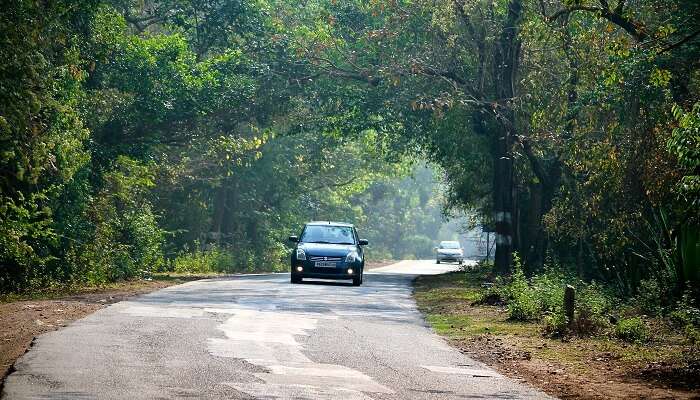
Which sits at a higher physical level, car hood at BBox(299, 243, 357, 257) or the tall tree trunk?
the tall tree trunk

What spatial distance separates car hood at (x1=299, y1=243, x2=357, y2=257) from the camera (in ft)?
102

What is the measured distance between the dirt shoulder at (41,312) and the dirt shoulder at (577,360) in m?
5.93

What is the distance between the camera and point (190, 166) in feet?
169

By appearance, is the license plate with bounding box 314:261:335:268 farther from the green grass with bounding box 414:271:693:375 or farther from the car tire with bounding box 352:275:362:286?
the green grass with bounding box 414:271:693:375

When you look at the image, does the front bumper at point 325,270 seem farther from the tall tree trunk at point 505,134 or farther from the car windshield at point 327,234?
the tall tree trunk at point 505,134

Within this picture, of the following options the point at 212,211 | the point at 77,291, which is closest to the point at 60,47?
the point at 77,291

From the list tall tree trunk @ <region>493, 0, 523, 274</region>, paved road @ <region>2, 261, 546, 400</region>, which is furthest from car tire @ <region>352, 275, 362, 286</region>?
paved road @ <region>2, 261, 546, 400</region>

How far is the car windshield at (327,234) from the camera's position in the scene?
32.5 m

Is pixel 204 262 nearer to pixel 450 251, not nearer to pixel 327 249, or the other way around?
pixel 327 249

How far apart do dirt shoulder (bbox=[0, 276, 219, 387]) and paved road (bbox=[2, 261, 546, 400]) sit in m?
0.35

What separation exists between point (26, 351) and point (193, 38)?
29.5 m

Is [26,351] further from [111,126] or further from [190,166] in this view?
[190,166]

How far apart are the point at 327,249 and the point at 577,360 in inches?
636

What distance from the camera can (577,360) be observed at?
15.5m
